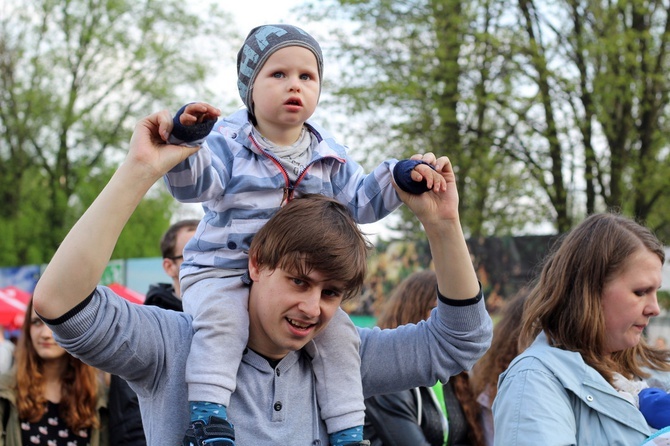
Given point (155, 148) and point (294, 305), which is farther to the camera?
point (294, 305)

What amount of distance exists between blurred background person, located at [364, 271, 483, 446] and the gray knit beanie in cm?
197

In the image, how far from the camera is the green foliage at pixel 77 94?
2395 cm

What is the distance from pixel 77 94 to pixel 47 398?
20979 mm

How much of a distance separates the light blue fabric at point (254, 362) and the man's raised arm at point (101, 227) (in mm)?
59

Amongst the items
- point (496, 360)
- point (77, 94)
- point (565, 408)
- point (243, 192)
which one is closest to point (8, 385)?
point (496, 360)

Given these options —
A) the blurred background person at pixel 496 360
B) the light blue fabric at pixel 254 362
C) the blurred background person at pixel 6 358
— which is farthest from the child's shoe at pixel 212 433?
the blurred background person at pixel 6 358

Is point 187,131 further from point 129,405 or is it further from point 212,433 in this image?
point 129,405

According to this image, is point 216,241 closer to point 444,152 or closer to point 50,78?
point 444,152

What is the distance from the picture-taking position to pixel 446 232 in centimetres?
239

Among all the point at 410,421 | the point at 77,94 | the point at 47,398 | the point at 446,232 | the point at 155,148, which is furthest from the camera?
the point at 77,94

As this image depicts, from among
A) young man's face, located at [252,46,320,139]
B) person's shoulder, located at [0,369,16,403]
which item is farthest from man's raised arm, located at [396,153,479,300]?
person's shoulder, located at [0,369,16,403]

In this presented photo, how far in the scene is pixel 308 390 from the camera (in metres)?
2.44

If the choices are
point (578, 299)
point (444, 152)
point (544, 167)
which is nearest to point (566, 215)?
point (544, 167)

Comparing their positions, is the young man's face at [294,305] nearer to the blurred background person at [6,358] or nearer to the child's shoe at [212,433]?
the child's shoe at [212,433]
